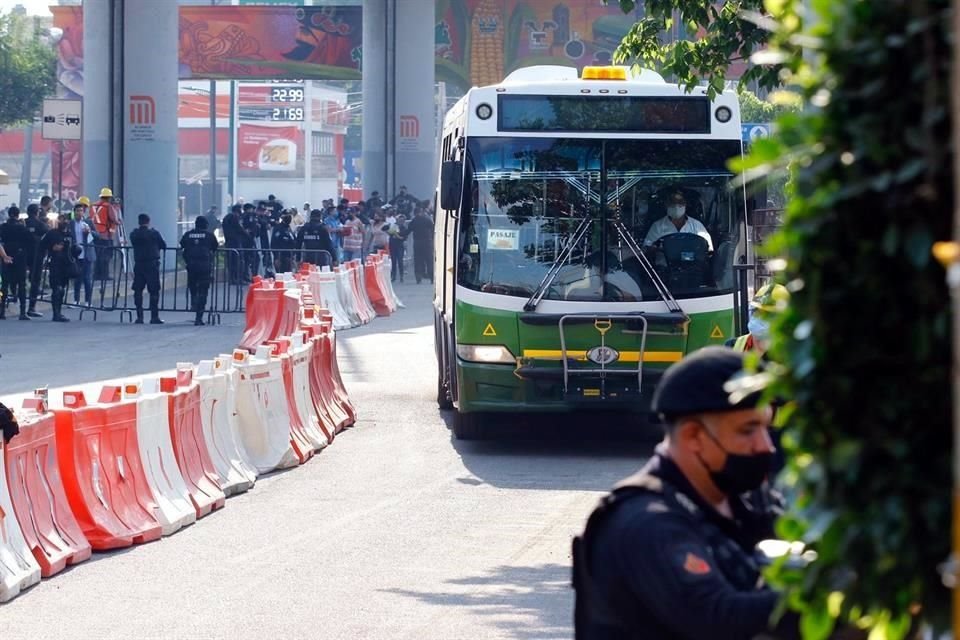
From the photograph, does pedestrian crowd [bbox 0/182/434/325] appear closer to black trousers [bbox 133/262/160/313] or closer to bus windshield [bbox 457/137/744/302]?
black trousers [bbox 133/262/160/313]

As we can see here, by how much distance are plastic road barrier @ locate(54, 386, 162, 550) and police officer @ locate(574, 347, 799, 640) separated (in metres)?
6.89

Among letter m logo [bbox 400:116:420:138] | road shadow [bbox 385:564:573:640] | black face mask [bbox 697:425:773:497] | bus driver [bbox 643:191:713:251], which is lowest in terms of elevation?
road shadow [bbox 385:564:573:640]

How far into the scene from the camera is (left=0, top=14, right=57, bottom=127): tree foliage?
75.0 m

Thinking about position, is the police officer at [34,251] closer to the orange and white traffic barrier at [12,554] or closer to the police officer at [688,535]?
the orange and white traffic barrier at [12,554]

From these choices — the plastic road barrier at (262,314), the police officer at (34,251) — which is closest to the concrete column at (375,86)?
the police officer at (34,251)

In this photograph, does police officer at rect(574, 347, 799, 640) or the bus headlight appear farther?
the bus headlight

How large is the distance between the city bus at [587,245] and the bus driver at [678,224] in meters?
0.01

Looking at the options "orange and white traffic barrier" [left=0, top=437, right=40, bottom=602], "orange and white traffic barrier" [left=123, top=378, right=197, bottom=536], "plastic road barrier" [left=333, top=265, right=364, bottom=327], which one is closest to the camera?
"orange and white traffic barrier" [left=0, top=437, right=40, bottom=602]

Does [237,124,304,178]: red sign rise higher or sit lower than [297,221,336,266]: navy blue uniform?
higher

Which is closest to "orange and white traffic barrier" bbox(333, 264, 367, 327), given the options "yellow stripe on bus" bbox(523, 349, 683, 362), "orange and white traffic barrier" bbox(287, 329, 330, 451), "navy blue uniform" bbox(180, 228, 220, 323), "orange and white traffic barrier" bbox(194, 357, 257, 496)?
"navy blue uniform" bbox(180, 228, 220, 323)

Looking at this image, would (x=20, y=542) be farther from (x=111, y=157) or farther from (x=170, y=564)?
(x=111, y=157)

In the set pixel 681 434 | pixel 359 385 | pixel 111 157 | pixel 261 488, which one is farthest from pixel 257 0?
pixel 681 434

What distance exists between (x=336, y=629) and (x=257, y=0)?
303ft

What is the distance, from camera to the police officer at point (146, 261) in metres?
27.5
